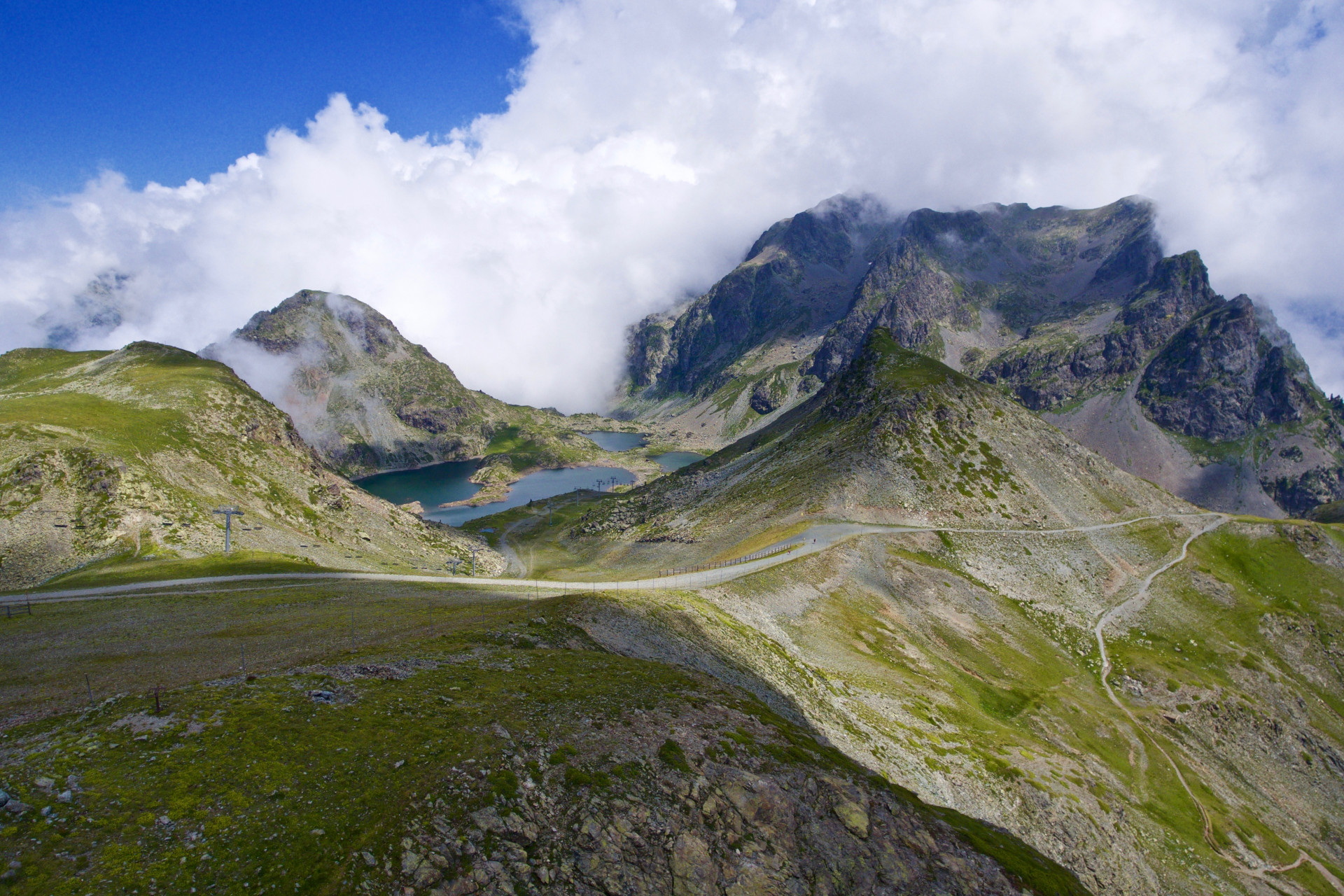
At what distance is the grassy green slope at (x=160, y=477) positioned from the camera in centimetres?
8200

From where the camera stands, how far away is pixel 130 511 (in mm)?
87562

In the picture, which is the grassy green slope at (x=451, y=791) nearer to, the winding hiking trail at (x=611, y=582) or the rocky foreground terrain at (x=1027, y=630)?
the rocky foreground terrain at (x=1027, y=630)

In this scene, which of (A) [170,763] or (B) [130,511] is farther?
(B) [130,511]

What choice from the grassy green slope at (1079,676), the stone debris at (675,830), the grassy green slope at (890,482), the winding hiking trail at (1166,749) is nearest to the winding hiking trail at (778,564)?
the winding hiking trail at (1166,749)

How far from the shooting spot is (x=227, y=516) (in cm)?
9019

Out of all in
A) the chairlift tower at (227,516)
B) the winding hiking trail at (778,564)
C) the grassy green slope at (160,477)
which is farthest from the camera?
the chairlift tower at (227,516)

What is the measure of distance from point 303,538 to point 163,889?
108 meters

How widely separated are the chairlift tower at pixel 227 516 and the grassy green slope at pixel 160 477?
1328 mm

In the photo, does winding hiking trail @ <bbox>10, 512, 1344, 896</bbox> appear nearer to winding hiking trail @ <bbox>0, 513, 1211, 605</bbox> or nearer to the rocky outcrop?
winding hiking trail @ <bbox>0, 513, 1211, 605</bbox>

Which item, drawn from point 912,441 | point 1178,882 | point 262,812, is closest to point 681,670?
point 262,812

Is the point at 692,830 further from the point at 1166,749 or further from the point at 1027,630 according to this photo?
the point at 1027,630

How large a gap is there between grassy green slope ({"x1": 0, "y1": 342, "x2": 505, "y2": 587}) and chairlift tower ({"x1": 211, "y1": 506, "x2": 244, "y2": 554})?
4.36 ft

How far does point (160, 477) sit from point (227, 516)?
21430 mm

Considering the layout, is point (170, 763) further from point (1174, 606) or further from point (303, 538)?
point (1174, 606)
